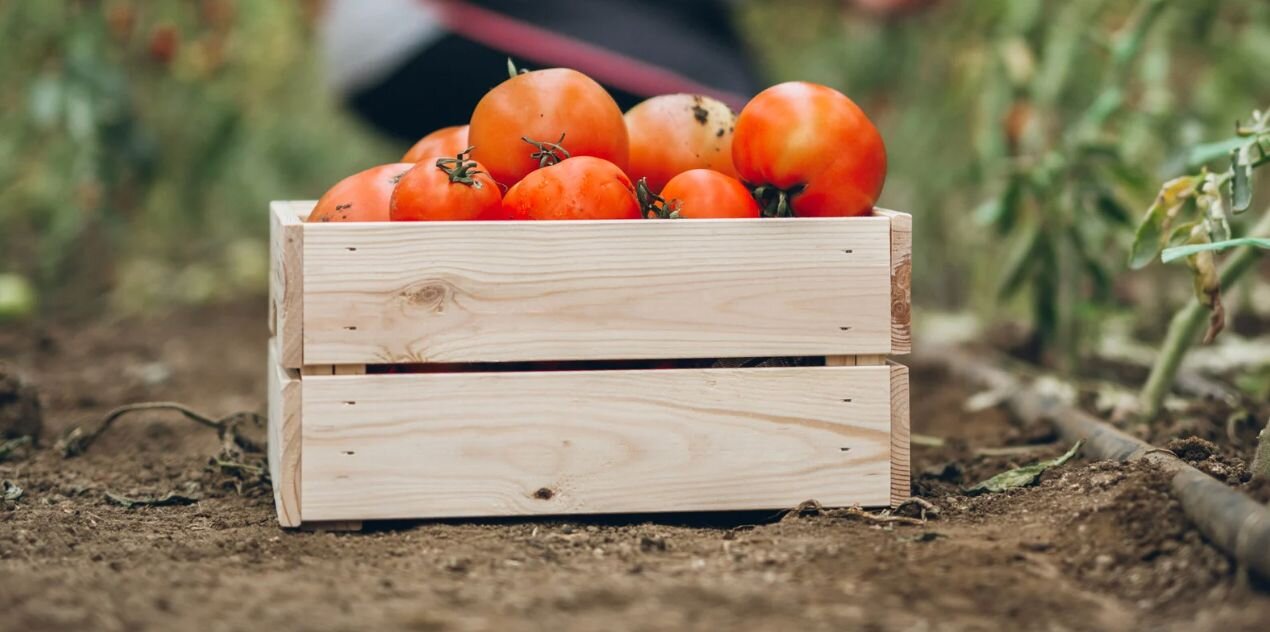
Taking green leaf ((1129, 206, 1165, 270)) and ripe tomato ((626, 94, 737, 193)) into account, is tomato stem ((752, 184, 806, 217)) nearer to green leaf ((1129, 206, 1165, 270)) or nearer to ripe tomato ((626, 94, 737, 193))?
ripe tomato ((626, 94, 737, 193))

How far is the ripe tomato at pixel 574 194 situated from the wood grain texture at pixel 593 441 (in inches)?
8.1

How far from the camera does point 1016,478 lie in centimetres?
176

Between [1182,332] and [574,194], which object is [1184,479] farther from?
[574,194]

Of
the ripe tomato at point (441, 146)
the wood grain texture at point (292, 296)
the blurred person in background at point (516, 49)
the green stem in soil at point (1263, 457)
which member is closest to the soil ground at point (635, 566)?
the green stem in soil at point (1263, 457)

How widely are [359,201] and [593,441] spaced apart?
44 cm

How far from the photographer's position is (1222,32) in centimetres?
337

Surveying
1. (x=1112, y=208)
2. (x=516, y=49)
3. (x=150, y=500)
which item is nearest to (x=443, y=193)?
(x=150, y=500)

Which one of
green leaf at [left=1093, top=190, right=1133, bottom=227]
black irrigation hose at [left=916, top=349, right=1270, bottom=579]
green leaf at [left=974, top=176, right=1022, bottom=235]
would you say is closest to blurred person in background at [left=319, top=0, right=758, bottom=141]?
green leaf at [left=974, top=176, right=1022, bottom=235]

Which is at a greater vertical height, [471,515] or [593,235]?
[593,235]

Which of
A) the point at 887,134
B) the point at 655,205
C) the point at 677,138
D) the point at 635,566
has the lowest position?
the point at 635,566

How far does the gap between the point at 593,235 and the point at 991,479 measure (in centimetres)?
68

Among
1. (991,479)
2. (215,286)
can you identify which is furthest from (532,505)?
(215,286)

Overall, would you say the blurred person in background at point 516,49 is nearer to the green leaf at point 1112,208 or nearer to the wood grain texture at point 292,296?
the green leaf at point 1112,208

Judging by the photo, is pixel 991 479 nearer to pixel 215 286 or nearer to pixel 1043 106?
pixel 1043 106
